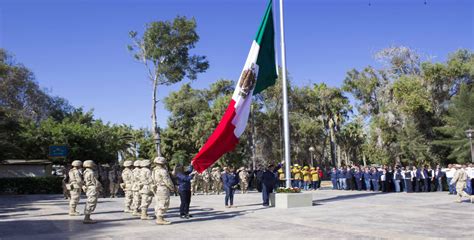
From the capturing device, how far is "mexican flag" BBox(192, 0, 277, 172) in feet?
48.0

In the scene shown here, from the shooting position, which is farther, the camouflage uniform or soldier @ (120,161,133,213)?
the camouflage uniform

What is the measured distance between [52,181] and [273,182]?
2075 centimetres

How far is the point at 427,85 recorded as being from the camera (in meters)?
36.9

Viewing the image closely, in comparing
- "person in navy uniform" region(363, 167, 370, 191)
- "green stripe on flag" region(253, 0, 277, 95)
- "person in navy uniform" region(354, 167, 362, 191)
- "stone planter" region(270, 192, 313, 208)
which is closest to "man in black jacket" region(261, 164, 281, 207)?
"stone planter" region(270, 192, 313, 208)

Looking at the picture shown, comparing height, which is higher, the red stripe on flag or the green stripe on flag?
the green stripe on flag

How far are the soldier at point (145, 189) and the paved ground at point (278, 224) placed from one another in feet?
1.22

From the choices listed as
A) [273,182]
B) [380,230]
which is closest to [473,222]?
[380,230]

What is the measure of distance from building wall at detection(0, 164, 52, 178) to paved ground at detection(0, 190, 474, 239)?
1984 centimetres

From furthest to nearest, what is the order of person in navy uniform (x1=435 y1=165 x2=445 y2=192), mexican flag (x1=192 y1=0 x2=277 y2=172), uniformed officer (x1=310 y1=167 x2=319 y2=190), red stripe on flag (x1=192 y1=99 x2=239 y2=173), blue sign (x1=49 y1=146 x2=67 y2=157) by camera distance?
blue sign (x1=49 y1=146 x2=67 y2=157) < uniformed officer (x1=310 y1=167 x2=319 y2=190) < person in navy uniform (x1=435 y1=165 x2=445 y2=192) < mexican flag (x1=192 y1=0 x2=277 y2=172) < red stripe on flag (x1=192 y1=99 x2=239 y2=173)

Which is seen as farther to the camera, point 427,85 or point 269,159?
point 269,159

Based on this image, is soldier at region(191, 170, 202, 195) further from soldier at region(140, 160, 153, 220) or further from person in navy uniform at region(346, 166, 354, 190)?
soldier at region(140, 160, 153, 220)

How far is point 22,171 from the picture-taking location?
3434cm

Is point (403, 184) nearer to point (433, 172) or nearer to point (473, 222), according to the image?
point (433, 172)

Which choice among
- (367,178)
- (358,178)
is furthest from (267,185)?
(358,178)
